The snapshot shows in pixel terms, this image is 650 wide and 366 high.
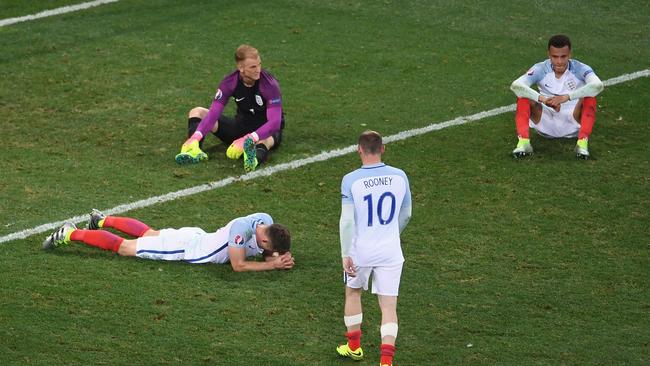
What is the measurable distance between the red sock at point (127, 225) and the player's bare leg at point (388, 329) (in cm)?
305

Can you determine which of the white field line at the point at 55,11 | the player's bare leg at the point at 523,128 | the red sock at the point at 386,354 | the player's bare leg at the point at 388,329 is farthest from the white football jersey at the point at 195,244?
the white field line at the point at 55,11

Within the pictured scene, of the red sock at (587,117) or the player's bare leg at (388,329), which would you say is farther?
the red sock at (587,117)

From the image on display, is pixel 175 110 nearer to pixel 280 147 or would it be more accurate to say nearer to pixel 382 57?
pixel 280 147

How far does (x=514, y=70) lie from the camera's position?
53.2ft

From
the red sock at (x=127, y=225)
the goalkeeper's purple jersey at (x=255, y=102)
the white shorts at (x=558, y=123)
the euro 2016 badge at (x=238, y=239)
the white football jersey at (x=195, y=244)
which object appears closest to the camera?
the euro 2016 badge at (x=238, y=239)

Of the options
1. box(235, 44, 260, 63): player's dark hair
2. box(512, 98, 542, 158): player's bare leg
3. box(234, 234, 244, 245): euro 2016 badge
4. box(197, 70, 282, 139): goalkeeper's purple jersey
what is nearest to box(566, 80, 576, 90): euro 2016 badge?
box(512, 98, 542, 158): player's bare leg

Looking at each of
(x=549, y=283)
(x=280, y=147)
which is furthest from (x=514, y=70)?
(x=549, y=283)

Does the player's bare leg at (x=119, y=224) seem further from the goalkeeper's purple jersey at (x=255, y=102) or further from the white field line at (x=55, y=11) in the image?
the white field line at (x=55, y=11)

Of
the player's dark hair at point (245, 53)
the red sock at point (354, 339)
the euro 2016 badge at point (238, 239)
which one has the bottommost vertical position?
the red sock at point (354, 339)

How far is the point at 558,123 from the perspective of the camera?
14.1 metres

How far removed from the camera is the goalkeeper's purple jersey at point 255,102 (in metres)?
13.8

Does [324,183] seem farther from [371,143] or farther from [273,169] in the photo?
[371,143]

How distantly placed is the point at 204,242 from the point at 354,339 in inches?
85.5

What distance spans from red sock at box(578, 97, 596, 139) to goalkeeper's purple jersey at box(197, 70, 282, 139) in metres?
3.16
